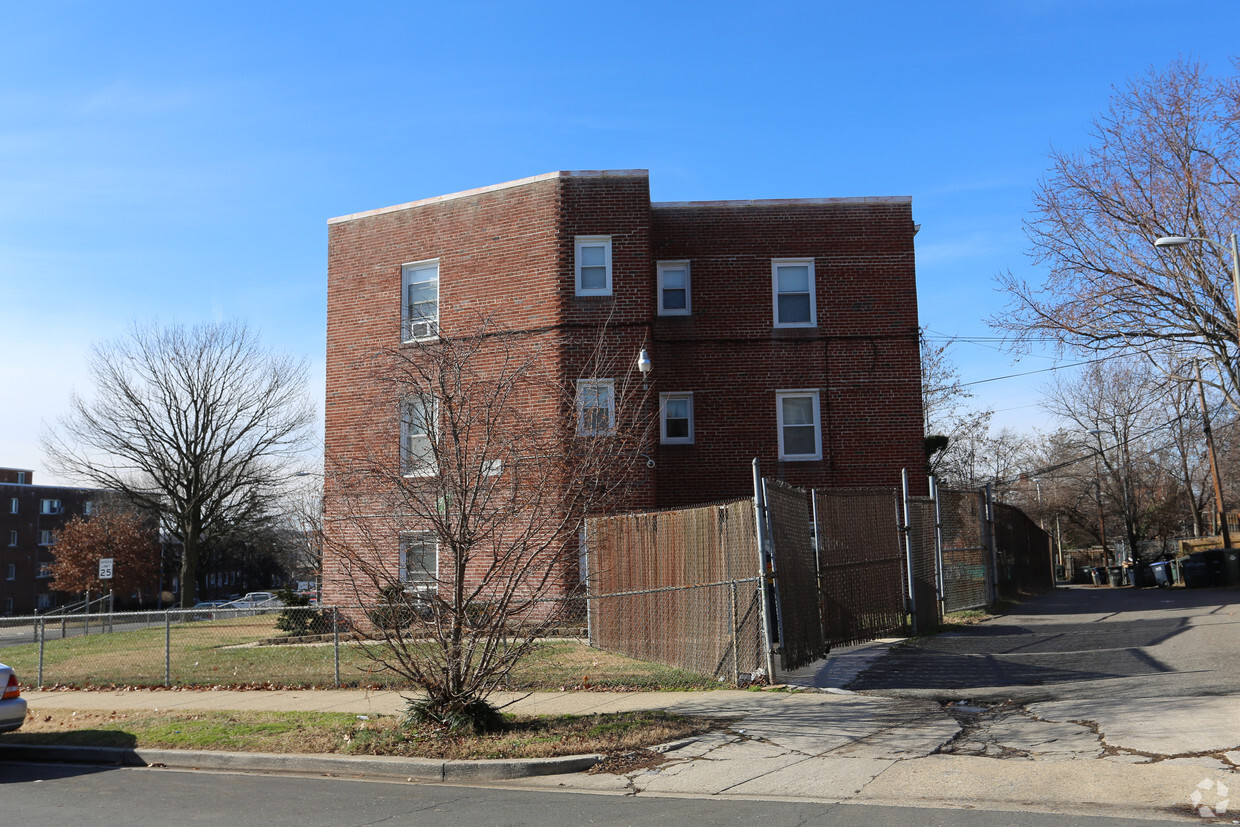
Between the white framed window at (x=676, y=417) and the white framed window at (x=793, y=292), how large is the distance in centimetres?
264

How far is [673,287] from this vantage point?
21.0 meters

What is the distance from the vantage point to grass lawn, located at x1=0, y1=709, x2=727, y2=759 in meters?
8.29

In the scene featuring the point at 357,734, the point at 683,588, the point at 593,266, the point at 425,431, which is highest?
the point at 593,266

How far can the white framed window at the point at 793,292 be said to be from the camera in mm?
20703

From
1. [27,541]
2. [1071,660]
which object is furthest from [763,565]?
[27,541]

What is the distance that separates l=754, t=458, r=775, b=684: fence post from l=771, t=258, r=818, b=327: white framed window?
10.6 metres

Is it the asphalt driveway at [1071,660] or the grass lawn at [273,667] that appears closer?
the asphalt driveway at [1071,660]

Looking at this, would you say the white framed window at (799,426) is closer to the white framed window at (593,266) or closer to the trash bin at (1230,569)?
the white framed window at (593,266)

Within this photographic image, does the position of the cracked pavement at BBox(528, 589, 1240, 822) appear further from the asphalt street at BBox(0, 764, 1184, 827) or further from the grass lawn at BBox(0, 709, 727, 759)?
the grass lawn at BBox(0, 709, 727, 759)

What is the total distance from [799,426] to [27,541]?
70.8 metres

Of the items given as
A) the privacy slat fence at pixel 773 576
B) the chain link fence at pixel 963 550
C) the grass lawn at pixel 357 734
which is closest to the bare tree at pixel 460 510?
the grass lawn at pixel 357 734

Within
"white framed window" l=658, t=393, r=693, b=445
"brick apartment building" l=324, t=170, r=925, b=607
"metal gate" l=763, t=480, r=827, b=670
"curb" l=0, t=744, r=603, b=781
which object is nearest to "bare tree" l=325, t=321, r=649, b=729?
"curb" l=0, t=744, r=603, b=781

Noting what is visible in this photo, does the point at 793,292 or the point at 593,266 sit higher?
the point at 593,266

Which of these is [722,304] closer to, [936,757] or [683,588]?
[683,588]
